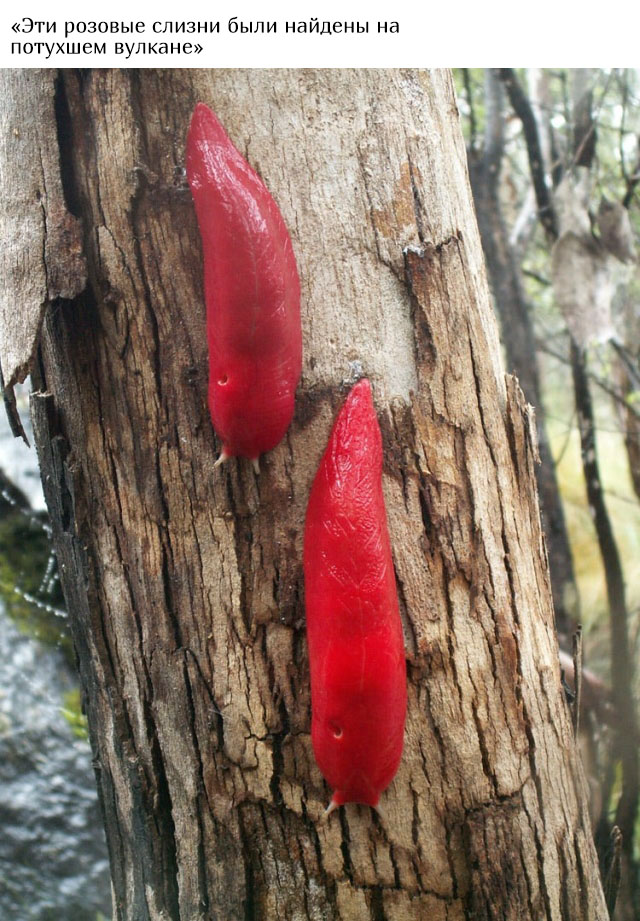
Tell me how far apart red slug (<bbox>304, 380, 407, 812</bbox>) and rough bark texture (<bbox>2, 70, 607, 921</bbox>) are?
0.02 metres

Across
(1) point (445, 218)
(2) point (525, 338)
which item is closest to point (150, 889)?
(1) point (445, 218)

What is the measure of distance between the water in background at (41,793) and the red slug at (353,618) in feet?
3.01

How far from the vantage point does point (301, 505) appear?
0.66 m

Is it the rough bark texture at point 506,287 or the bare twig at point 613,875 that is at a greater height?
the rough bark texture at point 506,287

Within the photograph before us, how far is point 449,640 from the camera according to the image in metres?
0.68

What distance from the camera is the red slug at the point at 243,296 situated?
61 cm

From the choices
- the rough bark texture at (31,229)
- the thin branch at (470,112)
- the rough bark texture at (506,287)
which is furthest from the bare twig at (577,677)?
the thin branch at (470,112)

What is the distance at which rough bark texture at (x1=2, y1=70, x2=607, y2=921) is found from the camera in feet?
2.17

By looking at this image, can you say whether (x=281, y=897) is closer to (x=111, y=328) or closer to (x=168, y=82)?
(x=111, y=328)

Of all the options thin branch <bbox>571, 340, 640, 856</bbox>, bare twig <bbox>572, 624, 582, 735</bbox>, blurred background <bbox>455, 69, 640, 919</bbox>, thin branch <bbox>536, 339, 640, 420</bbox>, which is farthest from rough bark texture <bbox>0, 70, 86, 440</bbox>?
thin branch <bbox>536, 339, 640, 420</bbox>

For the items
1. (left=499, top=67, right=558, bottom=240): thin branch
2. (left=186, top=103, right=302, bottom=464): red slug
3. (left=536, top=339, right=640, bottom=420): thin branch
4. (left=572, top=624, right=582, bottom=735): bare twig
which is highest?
(left=499, top=67, right=558, bottom=240): thin branch

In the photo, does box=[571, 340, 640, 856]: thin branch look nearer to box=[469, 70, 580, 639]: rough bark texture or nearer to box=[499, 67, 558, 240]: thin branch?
box=[469, 70, 580, 639]: rough bark texture

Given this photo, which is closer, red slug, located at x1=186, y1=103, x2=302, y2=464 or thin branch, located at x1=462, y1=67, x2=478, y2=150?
red slug, located at x1=186, y1=103, x2=302, y2=464

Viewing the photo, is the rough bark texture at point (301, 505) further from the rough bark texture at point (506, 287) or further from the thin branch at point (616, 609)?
the rough bark texture at point (506, 287)
